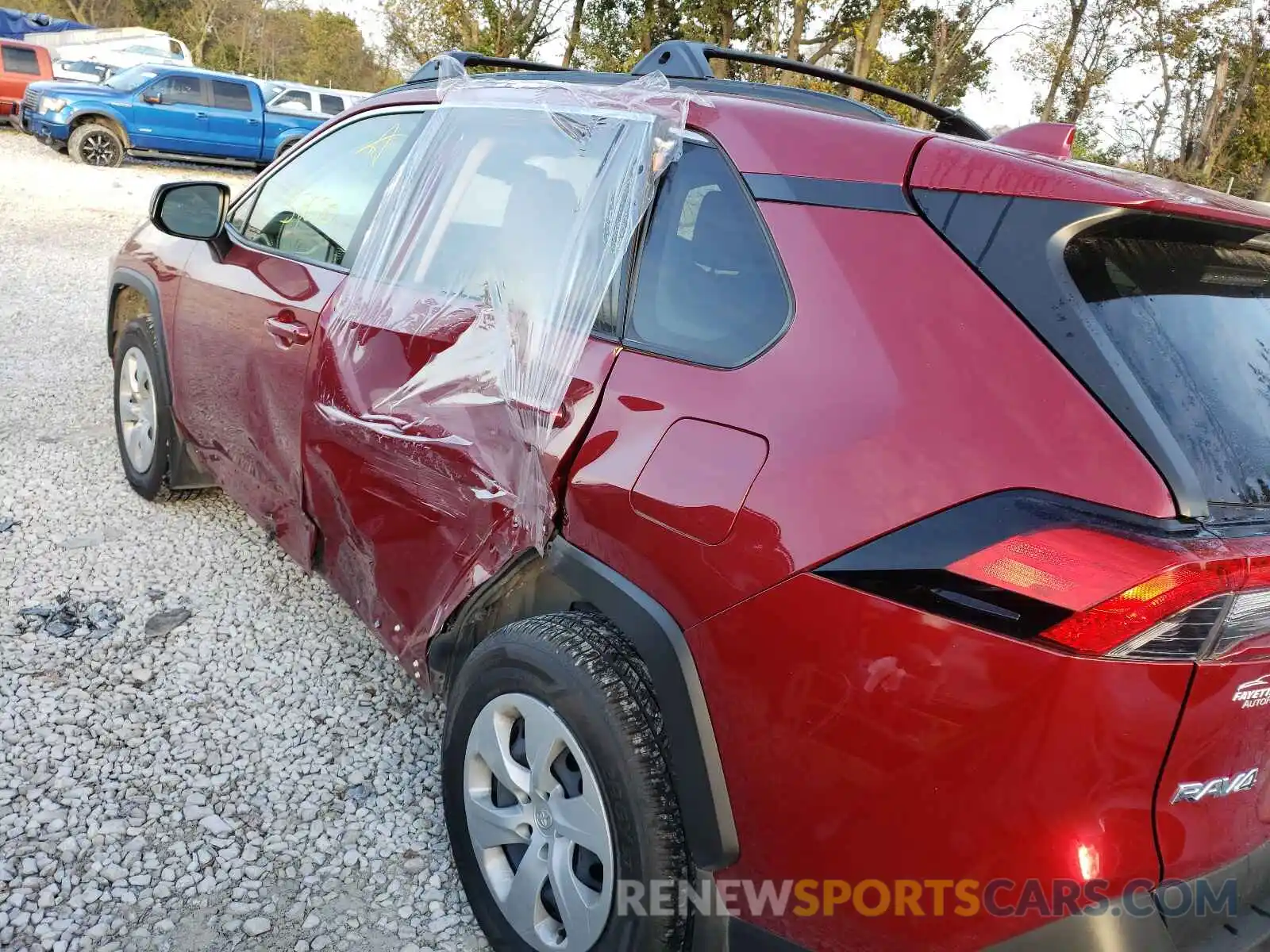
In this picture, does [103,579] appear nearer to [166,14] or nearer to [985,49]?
[985,49]

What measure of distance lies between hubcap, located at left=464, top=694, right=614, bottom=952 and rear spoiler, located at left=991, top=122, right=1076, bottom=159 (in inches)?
57.0

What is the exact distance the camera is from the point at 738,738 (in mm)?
1587

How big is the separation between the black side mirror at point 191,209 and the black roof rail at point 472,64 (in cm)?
90

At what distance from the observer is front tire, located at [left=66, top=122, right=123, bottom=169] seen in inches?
620

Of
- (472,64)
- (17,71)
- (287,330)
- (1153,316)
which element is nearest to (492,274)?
(287,330)

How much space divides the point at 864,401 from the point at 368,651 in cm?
234

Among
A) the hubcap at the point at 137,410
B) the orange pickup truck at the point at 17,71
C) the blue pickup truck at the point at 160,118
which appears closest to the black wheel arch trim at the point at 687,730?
the hubcap at the point at 137,410

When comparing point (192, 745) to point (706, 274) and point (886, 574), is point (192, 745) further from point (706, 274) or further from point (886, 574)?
point (886, 574)

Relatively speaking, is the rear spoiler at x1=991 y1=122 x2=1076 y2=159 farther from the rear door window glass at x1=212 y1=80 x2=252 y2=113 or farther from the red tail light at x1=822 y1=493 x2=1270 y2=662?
the rear door window glass at x1=212 y1=80 x2=252 y2=113

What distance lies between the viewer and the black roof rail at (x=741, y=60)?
7.67 feet

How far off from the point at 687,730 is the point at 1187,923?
0.78 metres

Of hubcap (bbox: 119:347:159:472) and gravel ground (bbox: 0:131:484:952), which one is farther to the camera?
hubcap (bbox: 119:347:159:472)

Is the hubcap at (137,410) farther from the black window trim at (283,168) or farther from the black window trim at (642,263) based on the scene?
the black window trim at (642,263)

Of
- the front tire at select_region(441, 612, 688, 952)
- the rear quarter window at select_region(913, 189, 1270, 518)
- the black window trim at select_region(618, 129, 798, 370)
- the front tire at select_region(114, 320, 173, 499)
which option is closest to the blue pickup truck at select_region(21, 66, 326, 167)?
the front tire at select_region(114, 320, 173, 499)
